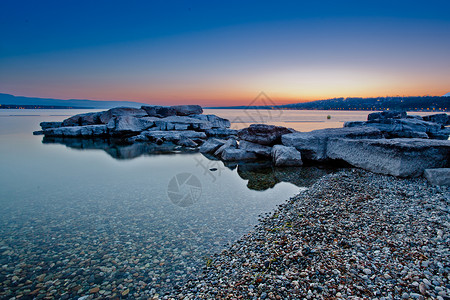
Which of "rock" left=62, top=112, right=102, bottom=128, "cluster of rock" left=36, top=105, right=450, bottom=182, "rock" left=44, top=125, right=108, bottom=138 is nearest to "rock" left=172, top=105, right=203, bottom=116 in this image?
"cluster of rock" left=36, top=105, right=450, bottom=182

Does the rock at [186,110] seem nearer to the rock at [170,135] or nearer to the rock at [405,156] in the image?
the rock at [170,135]

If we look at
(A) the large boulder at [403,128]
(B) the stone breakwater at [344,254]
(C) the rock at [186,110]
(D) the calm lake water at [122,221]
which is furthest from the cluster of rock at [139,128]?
(B) the stone breakwater at [344,254]

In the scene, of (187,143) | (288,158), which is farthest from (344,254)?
(187,143)

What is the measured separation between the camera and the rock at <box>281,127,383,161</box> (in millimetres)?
12560

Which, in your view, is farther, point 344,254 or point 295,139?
point 295,139

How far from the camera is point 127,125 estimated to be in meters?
24.9

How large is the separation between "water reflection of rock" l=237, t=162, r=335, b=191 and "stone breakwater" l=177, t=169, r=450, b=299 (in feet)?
10.8

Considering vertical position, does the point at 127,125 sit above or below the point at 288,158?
above

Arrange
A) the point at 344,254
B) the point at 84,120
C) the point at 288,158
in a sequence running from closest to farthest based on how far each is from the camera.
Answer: the point at 344,254 < the point at 288,158 < the point at 84,120

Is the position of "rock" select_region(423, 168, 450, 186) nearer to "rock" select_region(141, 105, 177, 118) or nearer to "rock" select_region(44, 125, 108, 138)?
"rock" select_region(44, 125, 108, 138)

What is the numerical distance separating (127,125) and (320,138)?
20052mm

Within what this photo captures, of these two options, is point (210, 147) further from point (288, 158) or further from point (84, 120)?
point (84, 120)

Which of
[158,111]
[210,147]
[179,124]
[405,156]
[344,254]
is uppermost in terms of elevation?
[158,111]

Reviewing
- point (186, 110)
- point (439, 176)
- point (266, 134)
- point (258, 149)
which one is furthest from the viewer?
point (186, 110)
